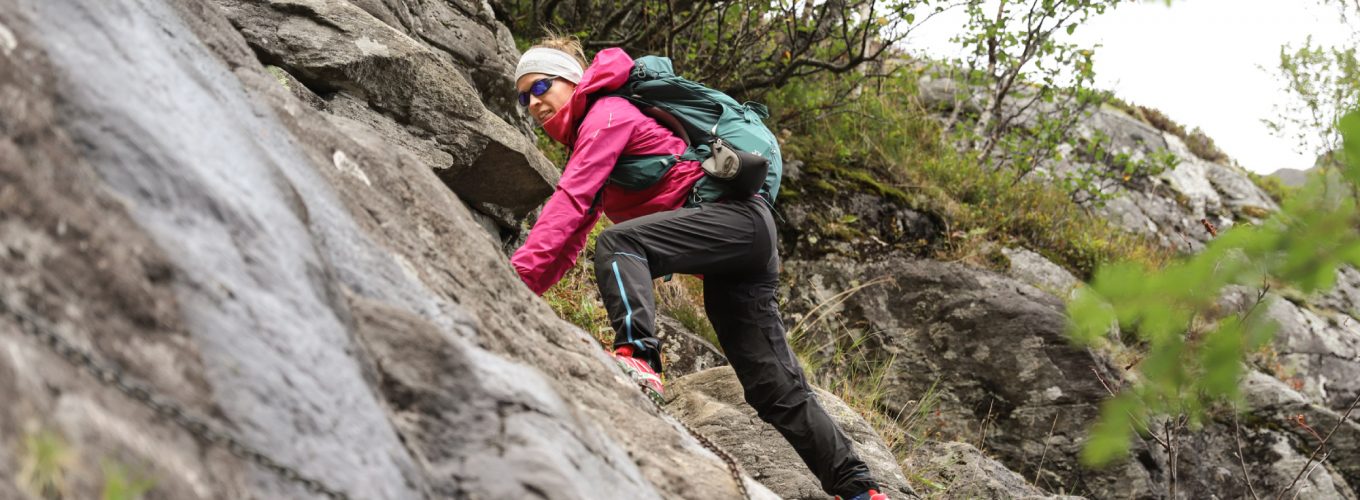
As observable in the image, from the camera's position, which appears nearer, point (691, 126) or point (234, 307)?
point (234, 307)

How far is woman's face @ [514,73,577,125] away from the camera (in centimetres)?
448

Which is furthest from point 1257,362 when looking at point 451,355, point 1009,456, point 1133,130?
point 451,355

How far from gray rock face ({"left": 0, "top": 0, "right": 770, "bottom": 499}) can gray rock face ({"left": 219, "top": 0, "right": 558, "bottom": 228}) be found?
1900mm

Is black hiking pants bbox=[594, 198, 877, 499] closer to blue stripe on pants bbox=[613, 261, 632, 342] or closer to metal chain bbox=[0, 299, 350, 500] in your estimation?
blue stripe on pants bbox=[613, 261, 632, 342]

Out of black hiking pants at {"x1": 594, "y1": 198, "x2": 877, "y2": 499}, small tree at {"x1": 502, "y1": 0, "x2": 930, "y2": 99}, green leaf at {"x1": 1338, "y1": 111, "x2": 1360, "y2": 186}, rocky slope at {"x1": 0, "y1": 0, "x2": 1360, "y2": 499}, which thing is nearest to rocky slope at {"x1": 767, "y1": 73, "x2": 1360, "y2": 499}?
small tree at {"x1": 502, "y1": 0, "x2": 930, "y2": 99}

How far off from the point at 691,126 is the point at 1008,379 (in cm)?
477

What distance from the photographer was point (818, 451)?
13.7 feet

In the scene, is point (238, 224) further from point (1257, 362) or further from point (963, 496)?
point (1257, 362)

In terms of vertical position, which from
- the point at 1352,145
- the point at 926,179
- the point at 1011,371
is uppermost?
the point at 1352,145

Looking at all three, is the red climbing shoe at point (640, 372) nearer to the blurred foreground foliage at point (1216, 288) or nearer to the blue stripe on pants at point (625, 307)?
the blue stripe on pants at point (625, 307)

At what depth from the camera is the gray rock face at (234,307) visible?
1593mm

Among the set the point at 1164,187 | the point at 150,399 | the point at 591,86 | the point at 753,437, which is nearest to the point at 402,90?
the point at 591,86

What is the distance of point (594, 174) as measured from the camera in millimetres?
4090

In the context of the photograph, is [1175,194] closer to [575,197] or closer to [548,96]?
[548,96]
